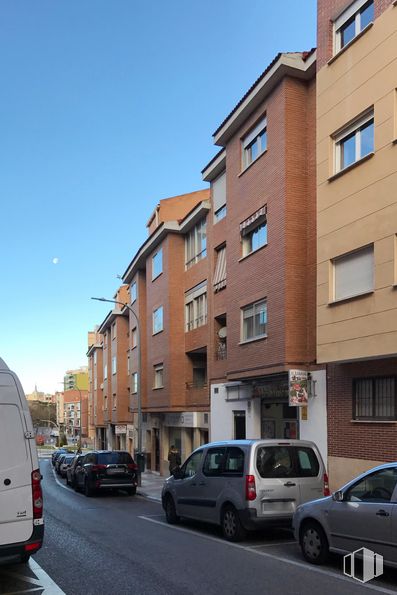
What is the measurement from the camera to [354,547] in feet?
24.2

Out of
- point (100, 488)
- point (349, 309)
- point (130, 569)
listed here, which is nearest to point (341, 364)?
point (349, 309)

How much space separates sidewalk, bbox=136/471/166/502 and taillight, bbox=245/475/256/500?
1005 centimetres

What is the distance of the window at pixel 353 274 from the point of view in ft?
43.5

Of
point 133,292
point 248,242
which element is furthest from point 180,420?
point 133,292

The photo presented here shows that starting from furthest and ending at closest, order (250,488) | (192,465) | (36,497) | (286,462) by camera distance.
Result: (192,465) < (286,462) < (250,488) < (36,497)

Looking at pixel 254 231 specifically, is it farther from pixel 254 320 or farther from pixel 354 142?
pixel 354 142

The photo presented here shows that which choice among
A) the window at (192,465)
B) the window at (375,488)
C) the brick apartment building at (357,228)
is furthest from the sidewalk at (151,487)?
the window at (375,488)

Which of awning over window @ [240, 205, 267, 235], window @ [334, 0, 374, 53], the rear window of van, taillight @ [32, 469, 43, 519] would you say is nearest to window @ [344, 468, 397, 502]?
the rear window of van

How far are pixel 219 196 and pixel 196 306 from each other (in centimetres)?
529

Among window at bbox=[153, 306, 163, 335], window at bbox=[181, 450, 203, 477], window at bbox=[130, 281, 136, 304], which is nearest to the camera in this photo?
window at bbox=[181, 450, 203, 477]

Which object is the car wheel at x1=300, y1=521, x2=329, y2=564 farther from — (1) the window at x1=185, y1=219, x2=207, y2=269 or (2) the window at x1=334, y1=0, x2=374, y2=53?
(1) the window at x1=185, y1=219, x2=207, y2=269

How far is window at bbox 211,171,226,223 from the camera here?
23.6 m

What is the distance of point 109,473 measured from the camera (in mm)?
21219

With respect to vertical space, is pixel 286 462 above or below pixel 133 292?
below
